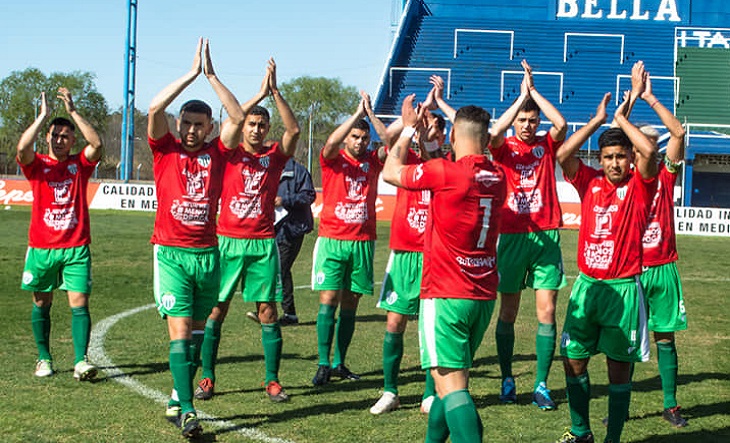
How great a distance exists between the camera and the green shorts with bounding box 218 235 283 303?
7.31 m

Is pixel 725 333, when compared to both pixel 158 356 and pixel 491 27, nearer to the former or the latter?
pixel 158 356

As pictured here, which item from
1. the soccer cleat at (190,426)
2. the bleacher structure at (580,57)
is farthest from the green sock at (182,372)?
the bleacher structure at (580,57)

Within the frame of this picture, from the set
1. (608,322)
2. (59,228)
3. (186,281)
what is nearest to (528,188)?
(608,322)

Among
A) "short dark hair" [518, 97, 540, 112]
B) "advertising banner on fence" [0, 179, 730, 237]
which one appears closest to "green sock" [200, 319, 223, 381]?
"short dark hair" [518, 97, 540, 112]

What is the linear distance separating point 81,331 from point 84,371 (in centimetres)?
47

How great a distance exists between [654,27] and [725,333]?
3932 cm

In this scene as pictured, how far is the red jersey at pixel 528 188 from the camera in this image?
747 cm

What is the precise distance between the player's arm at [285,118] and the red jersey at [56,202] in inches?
75.5

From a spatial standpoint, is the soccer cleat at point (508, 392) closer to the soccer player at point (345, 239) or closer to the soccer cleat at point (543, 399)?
the soccer cleat at point (543, 399)

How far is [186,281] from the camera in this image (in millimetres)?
6469

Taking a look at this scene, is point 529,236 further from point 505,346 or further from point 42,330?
point 42,330

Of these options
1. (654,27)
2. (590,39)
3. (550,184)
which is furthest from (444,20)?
(550,184)

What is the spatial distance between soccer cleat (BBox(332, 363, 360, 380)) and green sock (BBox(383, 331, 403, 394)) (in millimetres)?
954

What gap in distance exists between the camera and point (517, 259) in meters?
7.46
